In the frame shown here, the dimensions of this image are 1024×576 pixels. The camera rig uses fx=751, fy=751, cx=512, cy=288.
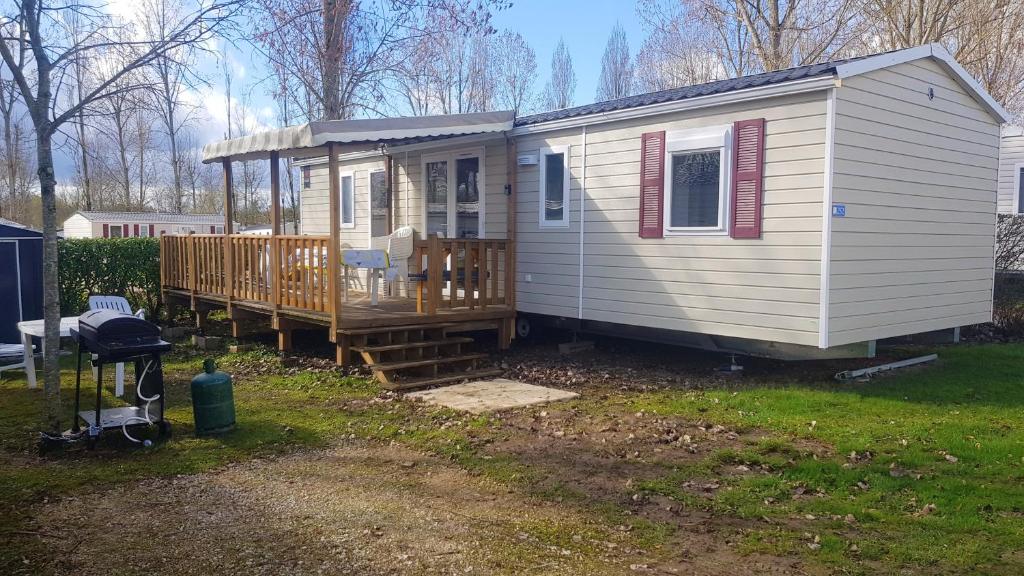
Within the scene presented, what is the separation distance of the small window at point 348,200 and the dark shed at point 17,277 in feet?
14.3

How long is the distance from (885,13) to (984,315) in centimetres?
821

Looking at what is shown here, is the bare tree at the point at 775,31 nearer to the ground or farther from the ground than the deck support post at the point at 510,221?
farther from the ground

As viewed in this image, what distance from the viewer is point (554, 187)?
9180 mm

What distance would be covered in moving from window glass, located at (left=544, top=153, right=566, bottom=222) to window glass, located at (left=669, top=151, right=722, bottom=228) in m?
1.62

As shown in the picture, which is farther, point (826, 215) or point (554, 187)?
point (554, 187)

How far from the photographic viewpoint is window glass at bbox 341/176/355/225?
12.3m

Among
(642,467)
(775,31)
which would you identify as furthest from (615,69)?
→ (642,467)

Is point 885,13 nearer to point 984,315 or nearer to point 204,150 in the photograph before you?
point 984,315

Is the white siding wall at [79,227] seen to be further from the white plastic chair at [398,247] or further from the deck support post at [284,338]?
the white plastic chair at [398,247]

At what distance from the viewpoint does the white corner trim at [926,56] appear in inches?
265

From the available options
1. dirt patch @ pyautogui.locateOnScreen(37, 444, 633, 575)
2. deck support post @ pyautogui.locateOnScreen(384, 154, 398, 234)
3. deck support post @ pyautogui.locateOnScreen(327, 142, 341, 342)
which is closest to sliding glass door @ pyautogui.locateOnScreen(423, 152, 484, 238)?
deck support post @ pyautogui.locateOnScreen(384, 154, 398, 234)

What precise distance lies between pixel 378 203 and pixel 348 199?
89 cm

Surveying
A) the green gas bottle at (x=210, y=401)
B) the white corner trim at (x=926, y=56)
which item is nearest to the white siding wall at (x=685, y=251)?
the white corner trim at (x=926, y=56)

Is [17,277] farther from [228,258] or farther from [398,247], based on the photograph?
[398,247]
